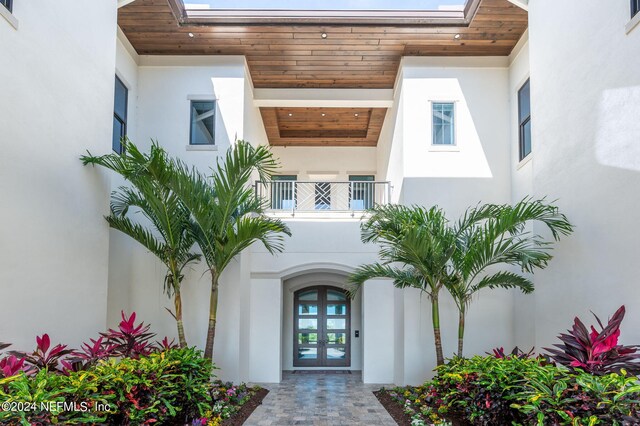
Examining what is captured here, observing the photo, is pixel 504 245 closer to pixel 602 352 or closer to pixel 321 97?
pixel 602 352

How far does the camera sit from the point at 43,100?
596cm

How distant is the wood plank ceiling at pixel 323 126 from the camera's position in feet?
47.0

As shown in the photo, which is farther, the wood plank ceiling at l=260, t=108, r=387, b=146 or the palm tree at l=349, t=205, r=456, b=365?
the wood plank ceiling at l=260, t=108, r=387, b=146

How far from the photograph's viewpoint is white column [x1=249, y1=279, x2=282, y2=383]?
1127 cm

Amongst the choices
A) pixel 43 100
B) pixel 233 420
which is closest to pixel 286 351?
pixel 233 420

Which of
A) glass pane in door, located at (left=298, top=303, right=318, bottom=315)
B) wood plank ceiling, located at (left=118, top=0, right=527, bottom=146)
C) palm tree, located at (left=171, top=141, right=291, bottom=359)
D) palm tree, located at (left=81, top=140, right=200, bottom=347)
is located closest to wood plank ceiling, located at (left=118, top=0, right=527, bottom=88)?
wood plank ceiling, located at (left=118, top=0, right=527, bottom=146)

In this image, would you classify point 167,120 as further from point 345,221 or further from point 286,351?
point 286,351

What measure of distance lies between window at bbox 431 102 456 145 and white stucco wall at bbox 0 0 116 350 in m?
6.38

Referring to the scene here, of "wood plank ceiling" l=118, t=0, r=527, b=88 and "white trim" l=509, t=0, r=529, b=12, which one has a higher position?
"wood plank ceiling" l=118, t=0, r=527, b=88

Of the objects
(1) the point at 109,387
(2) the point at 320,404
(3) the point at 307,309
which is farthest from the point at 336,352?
(1) the point at 109,387

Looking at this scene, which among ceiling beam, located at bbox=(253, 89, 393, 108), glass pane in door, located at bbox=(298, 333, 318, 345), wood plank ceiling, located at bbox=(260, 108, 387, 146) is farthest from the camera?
wood plank ceiling, located at bbox=(260, 108, 387, 146)

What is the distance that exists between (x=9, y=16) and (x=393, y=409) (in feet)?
24.7

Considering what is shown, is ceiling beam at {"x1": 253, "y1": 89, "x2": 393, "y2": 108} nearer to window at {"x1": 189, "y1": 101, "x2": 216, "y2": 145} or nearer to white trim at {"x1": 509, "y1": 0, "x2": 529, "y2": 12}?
window at {"x1": 189, "y1": 101, "x2": 216, "y2": 145}

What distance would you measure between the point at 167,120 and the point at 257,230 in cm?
423
